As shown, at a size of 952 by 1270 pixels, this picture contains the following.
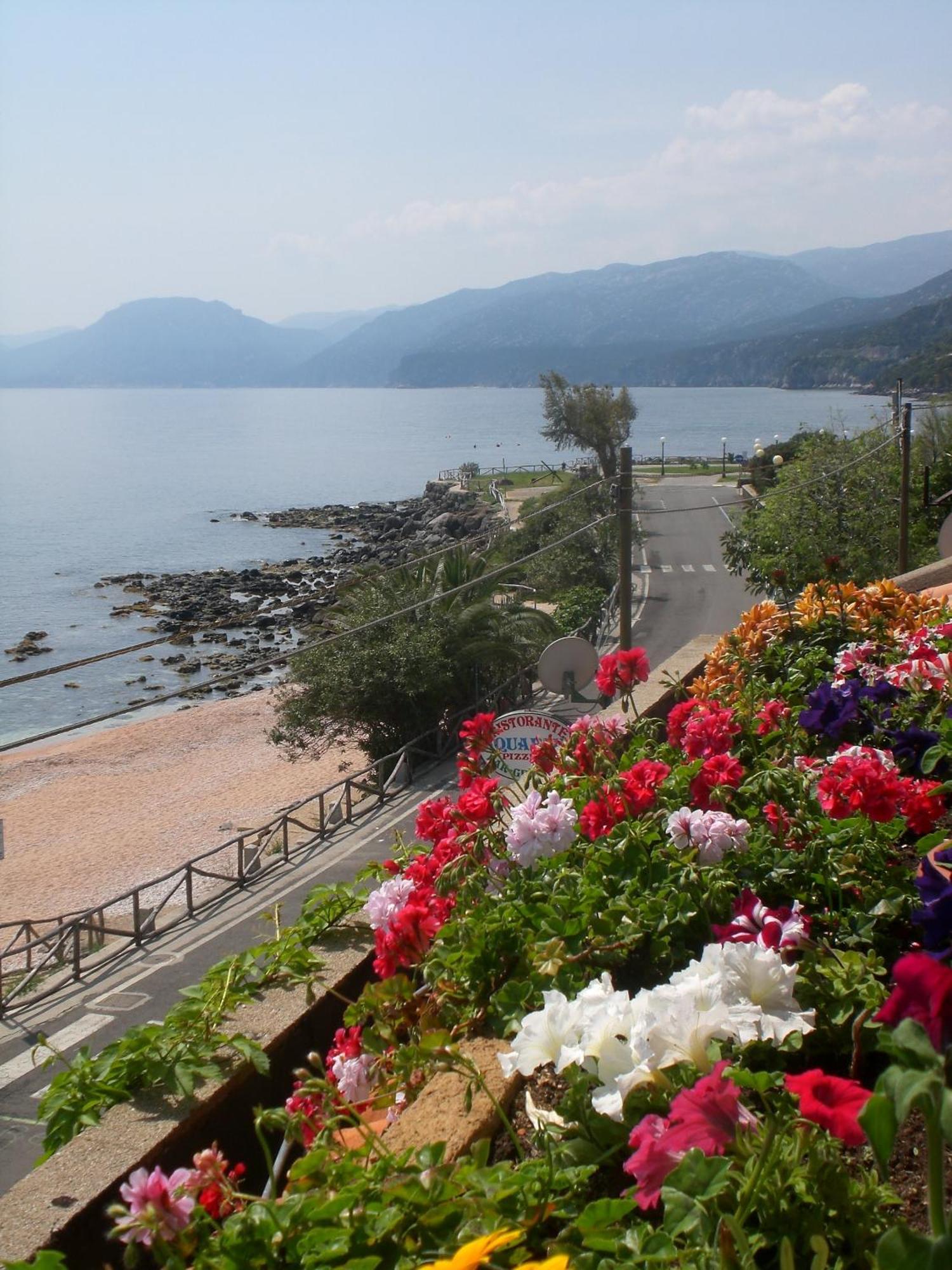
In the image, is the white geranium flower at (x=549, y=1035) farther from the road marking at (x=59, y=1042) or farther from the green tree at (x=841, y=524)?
the green tree at (x=841, y=524)

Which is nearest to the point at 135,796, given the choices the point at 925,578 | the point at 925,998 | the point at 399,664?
the point at 399,664

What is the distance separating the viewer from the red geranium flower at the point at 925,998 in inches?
44.4

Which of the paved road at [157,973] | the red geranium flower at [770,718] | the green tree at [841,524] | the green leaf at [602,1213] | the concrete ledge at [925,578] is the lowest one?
the paved road at [157,973]

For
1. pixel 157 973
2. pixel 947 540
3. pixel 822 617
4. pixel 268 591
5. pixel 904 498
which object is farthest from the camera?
pixel 268 591

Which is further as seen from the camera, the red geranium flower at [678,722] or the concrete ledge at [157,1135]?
the red geranium flower at [678,722]

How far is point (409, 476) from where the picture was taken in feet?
454

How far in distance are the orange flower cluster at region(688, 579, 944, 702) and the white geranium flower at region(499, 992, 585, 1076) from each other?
303 centimetres

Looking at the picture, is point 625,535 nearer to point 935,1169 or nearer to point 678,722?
point 678,722

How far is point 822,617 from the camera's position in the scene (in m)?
5.13

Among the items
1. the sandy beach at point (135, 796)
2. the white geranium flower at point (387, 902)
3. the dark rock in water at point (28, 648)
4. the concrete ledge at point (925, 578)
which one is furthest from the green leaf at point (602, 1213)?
the dark rock in water at point (28, 648)

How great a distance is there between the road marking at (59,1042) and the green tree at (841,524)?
12.3 metres

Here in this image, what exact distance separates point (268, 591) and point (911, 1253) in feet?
210

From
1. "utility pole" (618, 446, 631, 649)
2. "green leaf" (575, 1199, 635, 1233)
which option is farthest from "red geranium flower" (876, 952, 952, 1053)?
"utility pole" (618, 446, 631, 649)

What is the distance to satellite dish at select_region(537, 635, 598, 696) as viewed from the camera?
1027 cm
